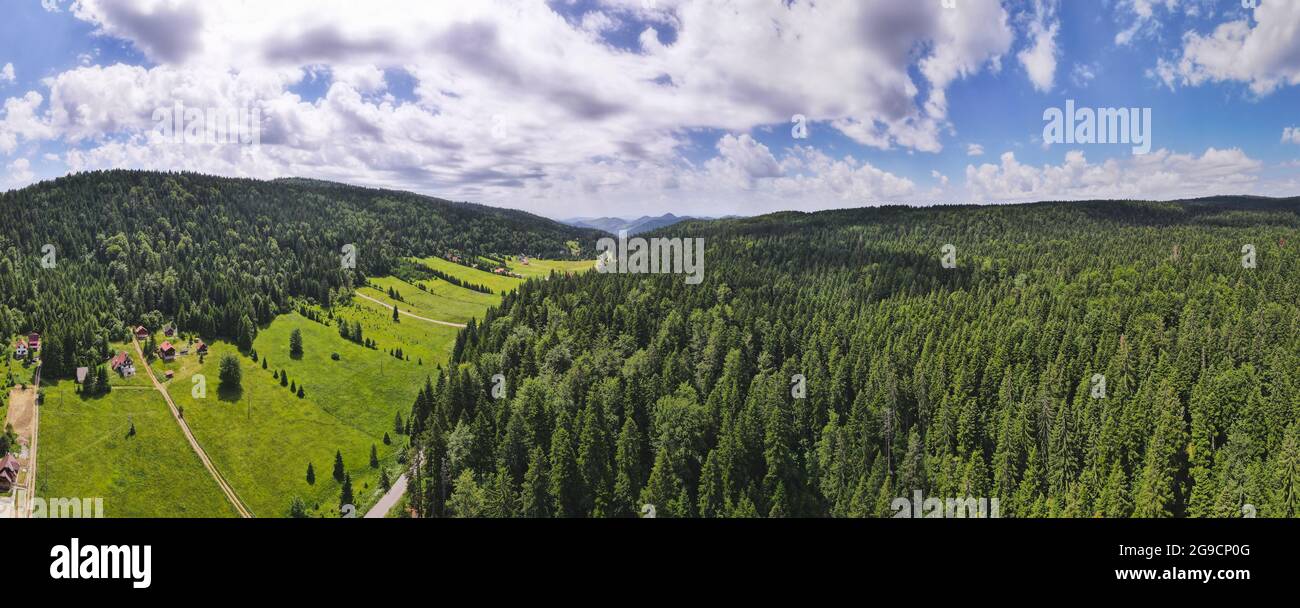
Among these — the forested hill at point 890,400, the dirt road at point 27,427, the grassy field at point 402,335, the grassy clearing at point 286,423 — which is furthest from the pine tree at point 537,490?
the grassy field at point 402,335

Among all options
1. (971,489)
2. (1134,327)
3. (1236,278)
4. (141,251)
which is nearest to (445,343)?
(141,251)

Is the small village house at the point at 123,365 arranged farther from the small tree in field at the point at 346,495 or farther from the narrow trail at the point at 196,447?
the small tree in field at the point at 346,495

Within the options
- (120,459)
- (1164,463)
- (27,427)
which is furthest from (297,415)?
(1164,463)

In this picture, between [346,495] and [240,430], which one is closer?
[346,495]

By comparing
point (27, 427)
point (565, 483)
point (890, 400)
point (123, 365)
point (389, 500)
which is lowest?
point (389, 500)

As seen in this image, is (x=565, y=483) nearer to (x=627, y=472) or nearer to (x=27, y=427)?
(x=627, y=472)

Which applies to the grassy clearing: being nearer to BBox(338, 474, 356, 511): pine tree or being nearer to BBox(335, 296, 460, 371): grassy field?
BBox(338, 474, 356, 511): pine tree

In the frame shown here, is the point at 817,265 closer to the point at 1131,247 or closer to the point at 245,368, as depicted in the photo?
the point at 1131,247
